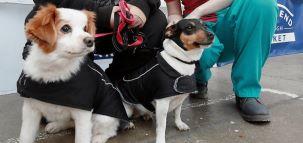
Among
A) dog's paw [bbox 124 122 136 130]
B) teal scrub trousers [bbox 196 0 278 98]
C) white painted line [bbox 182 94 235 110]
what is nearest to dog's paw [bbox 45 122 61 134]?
dog's paw [bbox 124 122 136 130]

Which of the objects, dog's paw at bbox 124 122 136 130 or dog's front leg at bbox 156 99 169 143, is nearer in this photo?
dog's front leg at bbox 156 99 169 143

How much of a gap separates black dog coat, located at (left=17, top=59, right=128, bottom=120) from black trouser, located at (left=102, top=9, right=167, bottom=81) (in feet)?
1.34

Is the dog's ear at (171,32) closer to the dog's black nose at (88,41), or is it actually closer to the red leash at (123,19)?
the red leash at (123,19)

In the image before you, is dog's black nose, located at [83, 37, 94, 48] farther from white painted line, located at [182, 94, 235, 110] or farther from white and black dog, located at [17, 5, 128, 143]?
white painted line, located at [182, 94, 235, 110]

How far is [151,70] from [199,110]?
0.75m

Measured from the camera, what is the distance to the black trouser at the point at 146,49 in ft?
8.14

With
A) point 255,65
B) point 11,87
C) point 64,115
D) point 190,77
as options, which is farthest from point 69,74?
point 11,87

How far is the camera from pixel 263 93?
3.33 meters

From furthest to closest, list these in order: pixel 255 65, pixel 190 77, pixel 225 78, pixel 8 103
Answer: pixel 225 78 → pixel 8 103 → pixel 255 65 → pixel 190 77

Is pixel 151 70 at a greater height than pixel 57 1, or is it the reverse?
pixel 57 1

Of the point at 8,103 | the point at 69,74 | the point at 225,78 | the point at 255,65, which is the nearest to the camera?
the point at 69,74

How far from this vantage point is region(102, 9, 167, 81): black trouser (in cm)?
248

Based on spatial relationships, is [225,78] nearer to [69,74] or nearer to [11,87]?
[11,87]

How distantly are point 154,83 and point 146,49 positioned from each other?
13.6 inches
